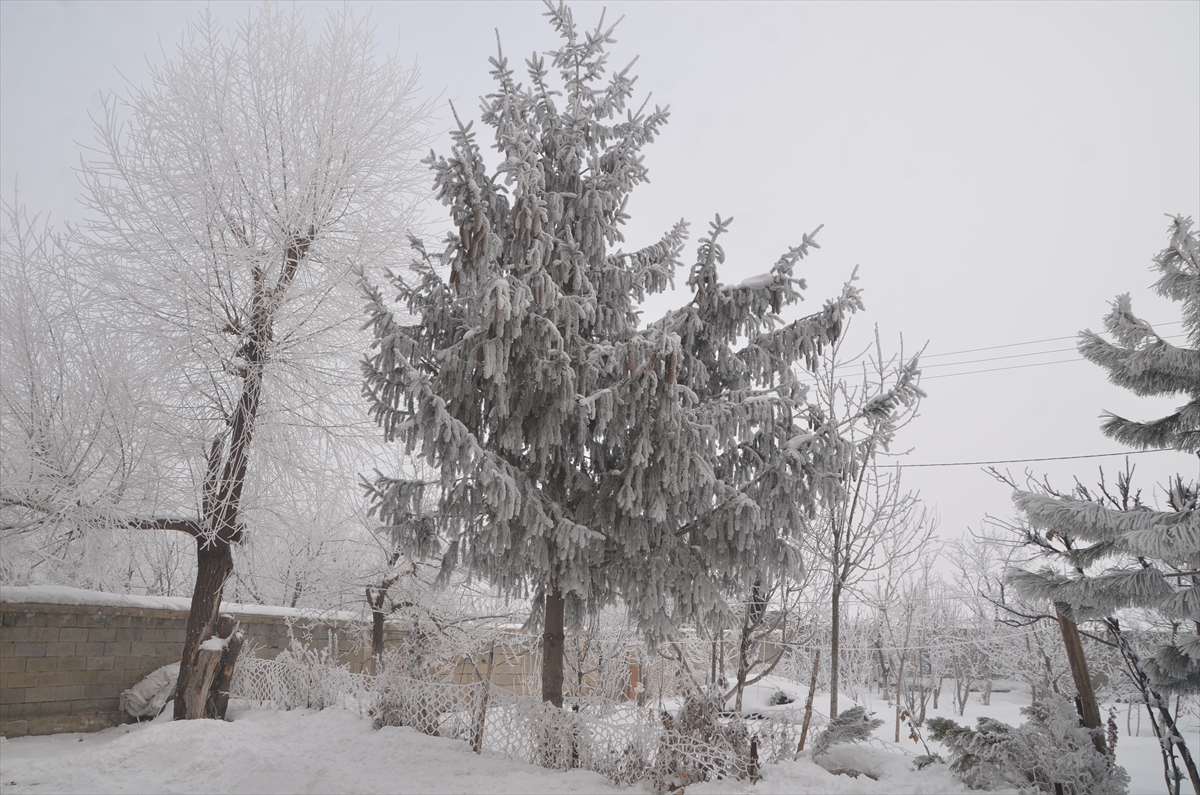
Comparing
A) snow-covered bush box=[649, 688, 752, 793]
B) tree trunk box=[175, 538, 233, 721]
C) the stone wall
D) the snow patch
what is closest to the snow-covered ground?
snow-covered bush box=[649, 688, 752, 793]

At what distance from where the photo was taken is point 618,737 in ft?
20.6

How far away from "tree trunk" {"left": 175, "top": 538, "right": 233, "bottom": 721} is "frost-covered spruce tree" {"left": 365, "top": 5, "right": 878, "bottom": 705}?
3.52m

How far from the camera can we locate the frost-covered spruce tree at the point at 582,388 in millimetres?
6156

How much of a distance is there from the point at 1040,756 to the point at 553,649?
4387 millimetres

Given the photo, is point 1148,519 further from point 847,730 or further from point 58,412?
point 58,412

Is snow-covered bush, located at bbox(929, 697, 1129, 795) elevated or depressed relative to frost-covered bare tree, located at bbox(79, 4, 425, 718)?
depressed

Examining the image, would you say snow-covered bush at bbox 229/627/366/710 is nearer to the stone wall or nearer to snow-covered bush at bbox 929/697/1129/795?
the stone wall

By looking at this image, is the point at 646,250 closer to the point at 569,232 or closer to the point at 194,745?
the point at 569,232

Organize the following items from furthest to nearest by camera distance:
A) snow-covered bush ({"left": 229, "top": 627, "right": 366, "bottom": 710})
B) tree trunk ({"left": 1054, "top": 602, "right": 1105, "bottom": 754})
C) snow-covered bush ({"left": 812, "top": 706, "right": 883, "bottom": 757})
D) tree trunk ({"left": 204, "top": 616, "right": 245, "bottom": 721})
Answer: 1. snow-covered bush ({"left": 229, "top": 627, "right": 366, "bottom": 710})
2. tree trunk ({"left": 204, "top": 616, "right": 245, "bottom": 721})
3. snow-covered bush ({"left": 812, "top": 706, "right": 883, "bottom": 757})
4. tree trunk ({"left": 1054, "top": 602, "right": 1105, "bottom": 754})

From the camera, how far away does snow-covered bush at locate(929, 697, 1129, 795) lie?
5578mm

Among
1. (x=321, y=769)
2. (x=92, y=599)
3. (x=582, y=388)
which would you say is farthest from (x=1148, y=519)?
(x=92, y=599)

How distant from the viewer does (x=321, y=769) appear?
21.3 ft

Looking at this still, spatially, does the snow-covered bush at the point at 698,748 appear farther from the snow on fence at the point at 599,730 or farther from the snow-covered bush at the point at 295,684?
the snow-covered bush at the point at 295,684

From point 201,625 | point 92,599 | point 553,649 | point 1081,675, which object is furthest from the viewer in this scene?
point 92,599
